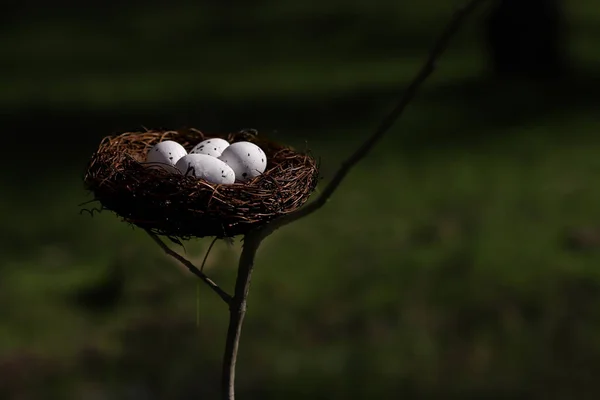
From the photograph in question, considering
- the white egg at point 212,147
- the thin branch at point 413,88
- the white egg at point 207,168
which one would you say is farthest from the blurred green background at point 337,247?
the thin branch at point 413,88

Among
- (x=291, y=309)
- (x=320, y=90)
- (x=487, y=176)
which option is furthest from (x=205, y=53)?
(x=291, y=309)

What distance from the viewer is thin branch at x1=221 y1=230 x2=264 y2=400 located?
2.53 meters

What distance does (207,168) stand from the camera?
Result: 262 cm

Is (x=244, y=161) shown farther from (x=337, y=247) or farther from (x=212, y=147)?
(x=337, y=247)

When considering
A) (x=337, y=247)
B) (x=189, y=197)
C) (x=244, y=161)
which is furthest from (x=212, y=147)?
(x=337, y=247)

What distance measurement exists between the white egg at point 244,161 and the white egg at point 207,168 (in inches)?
2.3

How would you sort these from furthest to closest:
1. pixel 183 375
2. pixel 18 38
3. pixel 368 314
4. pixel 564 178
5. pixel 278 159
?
pixel 18 38 → pixel 564 178 → pixel 368 314 → pixel 183 375 → pixel 278 159

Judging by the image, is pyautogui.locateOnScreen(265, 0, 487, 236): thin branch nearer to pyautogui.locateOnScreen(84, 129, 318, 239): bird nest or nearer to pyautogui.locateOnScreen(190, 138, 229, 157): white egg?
pyautogui.locateOnScreen(84, 129, 318, 239): bird nest

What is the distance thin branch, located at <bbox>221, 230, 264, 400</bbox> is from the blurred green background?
2.68 meters

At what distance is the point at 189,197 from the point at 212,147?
45 centimetres

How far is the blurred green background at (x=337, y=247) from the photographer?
5.44 meters

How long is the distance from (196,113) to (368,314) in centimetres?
380

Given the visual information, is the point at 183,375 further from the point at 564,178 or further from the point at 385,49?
the point at 385,49

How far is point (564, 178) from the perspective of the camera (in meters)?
7.54
